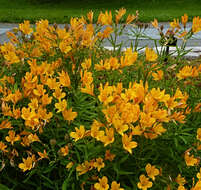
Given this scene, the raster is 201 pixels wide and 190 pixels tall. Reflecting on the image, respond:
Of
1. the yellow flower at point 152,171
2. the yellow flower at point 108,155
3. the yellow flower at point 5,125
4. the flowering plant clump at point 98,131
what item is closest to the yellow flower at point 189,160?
the flowering plant clump at point 98,131

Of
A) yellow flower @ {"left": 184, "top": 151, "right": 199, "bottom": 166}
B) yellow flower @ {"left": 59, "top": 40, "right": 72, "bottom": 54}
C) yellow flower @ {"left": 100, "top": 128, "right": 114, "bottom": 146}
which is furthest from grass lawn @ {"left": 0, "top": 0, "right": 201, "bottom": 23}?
yellow flower @ {"left": 100, "top": 128, "right": 114, "bottom": 146}

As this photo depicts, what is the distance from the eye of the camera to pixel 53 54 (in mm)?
2164

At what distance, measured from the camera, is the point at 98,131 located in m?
1.37

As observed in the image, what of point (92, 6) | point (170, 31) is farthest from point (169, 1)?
point (170, 31)

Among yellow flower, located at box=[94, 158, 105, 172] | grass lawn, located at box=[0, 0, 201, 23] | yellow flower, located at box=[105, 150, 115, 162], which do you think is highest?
yellow flower, located at box=[105, 150, 115, 162]

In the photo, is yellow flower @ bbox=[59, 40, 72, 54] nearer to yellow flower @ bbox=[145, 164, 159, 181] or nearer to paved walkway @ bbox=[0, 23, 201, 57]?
yellow flower @ bbox=[145, 164, 159, 181]

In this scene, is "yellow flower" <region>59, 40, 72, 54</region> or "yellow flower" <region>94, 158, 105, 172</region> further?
Answer: "yellow flower" <region>59, 40, 72, 54</region>

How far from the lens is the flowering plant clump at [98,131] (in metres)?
1.39

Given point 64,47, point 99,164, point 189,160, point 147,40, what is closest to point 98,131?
point 99,164

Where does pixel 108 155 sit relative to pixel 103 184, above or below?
above

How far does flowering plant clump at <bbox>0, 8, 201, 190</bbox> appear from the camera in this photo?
1393 millimetres

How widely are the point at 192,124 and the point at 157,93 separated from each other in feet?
1.57

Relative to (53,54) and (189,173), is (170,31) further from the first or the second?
(189,173)

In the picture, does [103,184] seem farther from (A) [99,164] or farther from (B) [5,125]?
(B) [5,125]
